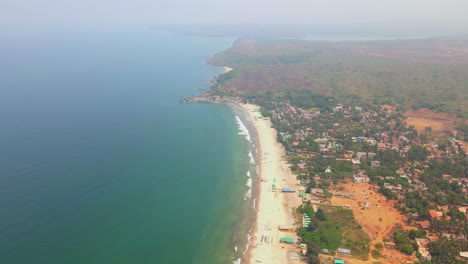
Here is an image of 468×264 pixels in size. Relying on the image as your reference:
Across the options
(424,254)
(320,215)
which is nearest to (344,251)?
(320,215)

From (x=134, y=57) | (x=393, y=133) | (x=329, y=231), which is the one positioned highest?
(x=134, y=57)

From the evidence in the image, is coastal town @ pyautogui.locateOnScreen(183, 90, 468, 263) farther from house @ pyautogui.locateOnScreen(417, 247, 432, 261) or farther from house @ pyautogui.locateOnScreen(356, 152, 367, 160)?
house @ pyautogui.locateOnScreen(356, 152, 367, 160)

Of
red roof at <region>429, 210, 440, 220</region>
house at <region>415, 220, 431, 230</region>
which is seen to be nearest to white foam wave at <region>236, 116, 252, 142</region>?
house at <region>415, 220, 431, 230</region>

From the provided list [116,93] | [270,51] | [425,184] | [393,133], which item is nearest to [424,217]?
[425,184]

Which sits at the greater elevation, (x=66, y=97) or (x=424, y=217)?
(x=66, y=97)

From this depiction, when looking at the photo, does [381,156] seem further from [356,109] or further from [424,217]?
[356,109]

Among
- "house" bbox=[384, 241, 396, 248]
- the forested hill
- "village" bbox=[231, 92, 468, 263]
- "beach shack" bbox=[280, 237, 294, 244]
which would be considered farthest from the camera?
the forested hill

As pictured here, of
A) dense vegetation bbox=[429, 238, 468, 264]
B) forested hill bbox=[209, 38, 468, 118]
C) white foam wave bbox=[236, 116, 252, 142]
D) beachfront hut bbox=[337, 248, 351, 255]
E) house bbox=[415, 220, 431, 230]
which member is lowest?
beachfront hut bbox=[337, 248, 351, 255]

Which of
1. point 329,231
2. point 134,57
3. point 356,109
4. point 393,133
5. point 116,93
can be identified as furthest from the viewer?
point 134,57
